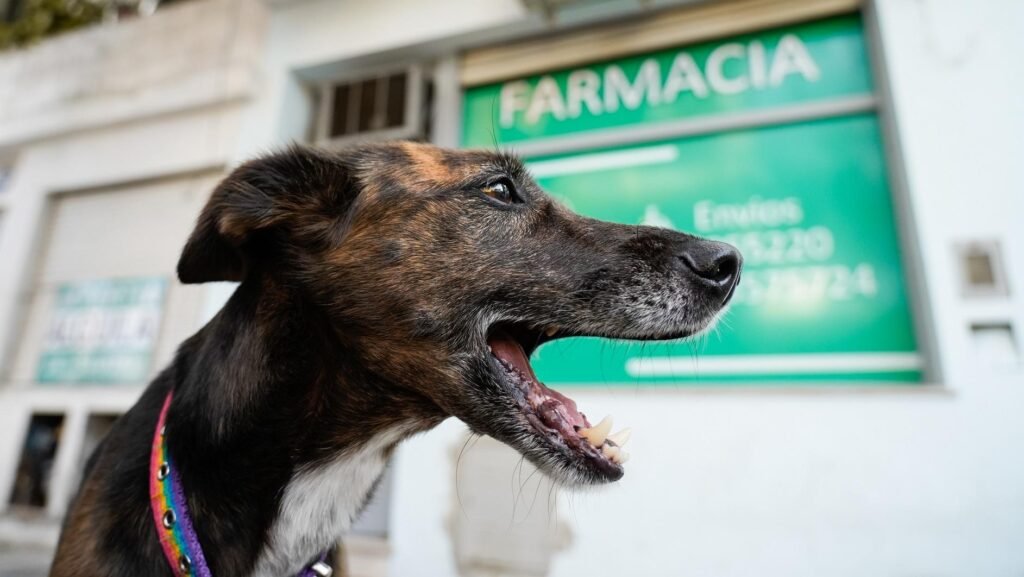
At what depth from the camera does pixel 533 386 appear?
5.37ft

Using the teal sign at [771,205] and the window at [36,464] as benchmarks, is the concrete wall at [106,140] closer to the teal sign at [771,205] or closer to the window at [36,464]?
the window at [36,464]

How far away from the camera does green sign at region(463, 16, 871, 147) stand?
14.8 feet

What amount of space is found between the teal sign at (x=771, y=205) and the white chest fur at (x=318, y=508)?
2.57 metres

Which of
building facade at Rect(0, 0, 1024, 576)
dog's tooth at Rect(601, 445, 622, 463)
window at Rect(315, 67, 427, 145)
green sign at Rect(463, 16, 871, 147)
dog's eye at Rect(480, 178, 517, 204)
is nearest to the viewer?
dog's tooth at Rect(601, 445, 622, 463)

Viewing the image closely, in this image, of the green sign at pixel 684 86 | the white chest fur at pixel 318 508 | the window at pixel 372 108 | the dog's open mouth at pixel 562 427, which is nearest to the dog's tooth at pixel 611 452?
the dog's open mouth at pixel 562 427

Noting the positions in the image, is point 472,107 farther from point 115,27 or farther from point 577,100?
point 115,27

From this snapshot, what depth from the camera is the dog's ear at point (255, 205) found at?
5.44ft

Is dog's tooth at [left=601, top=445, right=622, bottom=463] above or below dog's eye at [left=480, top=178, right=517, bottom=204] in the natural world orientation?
below

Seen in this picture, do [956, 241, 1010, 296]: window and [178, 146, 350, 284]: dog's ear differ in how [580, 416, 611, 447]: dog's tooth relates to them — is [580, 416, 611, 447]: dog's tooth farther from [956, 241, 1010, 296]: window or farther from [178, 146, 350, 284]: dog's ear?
[956, 241, 1010, 296]: window

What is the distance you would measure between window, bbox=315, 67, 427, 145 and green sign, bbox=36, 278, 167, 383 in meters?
2.36

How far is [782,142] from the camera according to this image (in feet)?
14.5

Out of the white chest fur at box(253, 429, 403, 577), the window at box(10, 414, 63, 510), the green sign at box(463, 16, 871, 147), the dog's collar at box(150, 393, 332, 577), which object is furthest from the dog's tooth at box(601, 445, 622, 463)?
the window at box(10, 414, 63, 510)

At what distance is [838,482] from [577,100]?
3.50 meters

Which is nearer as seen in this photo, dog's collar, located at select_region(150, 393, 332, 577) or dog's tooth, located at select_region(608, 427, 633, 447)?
dog's collar, located at select_region(150, 393, 332, 577)
